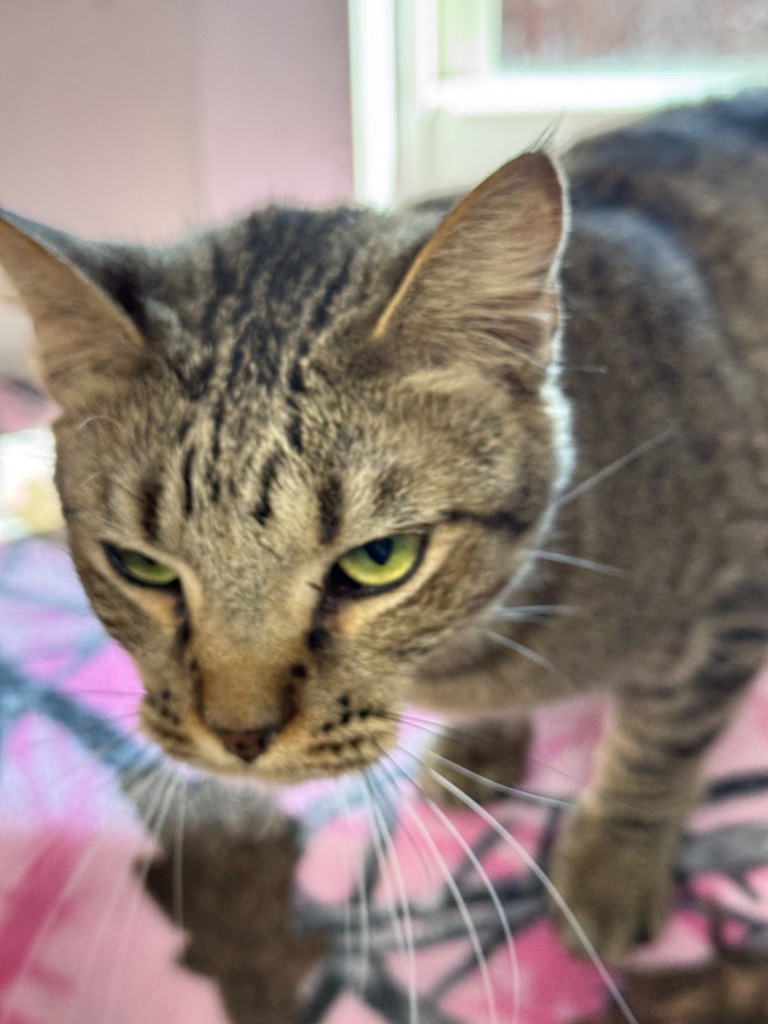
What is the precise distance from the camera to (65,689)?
103 centimetres

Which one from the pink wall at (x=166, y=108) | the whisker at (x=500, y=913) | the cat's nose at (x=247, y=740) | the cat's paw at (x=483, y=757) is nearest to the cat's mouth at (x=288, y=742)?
the cat's nose at (x=247, y=740)

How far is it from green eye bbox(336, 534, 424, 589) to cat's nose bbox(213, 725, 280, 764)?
0.37 feet

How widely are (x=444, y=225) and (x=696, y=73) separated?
1.25m

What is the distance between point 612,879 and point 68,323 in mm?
→ 667

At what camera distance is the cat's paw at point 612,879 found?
0.76m

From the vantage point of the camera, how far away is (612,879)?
2.64 feet

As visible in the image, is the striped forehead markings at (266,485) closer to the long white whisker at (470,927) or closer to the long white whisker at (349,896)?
the long white whisker at (470,927)

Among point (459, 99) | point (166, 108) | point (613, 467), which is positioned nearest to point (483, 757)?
point (613, 467)

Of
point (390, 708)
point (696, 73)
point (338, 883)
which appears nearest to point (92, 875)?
point (338, 883)

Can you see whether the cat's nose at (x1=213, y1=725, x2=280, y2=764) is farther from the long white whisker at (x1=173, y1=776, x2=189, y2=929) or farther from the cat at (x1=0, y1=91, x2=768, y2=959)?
the long white whisker at (x1=173, y1=776, x2=189, y2=929)

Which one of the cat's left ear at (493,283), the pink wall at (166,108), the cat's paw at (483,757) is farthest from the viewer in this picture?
the pink wall at (166,108)

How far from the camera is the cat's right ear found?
0.56m

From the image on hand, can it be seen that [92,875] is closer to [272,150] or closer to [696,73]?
[272,150]

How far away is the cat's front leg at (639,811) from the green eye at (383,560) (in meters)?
0.33
